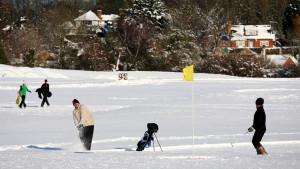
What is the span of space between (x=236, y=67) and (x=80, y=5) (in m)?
55.3

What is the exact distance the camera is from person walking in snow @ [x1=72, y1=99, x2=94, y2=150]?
12219 mm

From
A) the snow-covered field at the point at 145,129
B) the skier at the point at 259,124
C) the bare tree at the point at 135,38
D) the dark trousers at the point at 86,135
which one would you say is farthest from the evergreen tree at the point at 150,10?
the skier at the point at 259,124

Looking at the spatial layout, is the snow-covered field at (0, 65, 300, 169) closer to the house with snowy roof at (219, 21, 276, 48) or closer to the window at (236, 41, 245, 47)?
the house with snowy roof at (219, 21, 276, 48)

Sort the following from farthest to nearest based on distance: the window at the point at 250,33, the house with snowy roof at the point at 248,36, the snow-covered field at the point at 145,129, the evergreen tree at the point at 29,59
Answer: the window at the point at 250,33 → the house with snowy roof at the point at 248,36 → the evergreen tree at the point at 29,59 → the snow-covered field at the point at 145,129

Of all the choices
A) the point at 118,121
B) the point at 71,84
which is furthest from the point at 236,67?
the point at 118,121

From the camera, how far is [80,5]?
107m

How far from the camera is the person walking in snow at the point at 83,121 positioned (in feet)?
40.1

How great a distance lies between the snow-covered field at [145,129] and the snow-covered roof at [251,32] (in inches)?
2140

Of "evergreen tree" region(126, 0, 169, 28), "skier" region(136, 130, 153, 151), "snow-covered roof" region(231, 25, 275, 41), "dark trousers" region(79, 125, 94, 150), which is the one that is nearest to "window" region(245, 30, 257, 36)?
"snow-covered roof" region(231, 25, 275, 41)

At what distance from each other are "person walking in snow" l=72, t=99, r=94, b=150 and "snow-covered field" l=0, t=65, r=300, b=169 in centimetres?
42

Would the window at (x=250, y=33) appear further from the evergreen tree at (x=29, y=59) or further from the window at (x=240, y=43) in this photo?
the evergreen tree at (x=29, y=59)

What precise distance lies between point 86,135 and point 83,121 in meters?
0.40

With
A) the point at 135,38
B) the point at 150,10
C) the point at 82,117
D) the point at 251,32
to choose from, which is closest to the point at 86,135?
the point at 82,117

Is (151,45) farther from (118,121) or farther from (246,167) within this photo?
(246,167)
